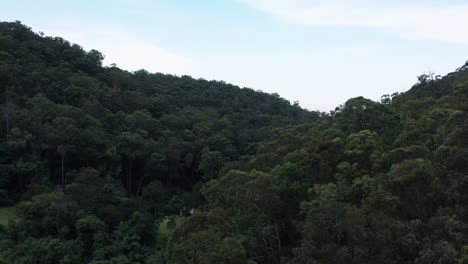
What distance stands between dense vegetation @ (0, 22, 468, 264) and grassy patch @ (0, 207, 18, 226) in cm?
53

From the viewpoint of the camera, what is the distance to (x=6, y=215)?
23.7 meters

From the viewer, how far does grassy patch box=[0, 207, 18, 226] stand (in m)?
22.7

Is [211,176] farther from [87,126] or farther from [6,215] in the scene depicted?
[6,215]

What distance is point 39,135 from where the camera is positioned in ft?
89.6

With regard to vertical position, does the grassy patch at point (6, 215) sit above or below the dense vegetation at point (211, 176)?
below

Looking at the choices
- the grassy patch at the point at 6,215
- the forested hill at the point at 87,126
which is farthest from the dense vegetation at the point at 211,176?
the grassy patch at the point at 6,215

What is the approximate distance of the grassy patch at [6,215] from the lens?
2268 cm

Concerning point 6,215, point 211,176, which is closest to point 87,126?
point 6,215

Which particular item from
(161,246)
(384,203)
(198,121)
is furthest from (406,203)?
(198,121)

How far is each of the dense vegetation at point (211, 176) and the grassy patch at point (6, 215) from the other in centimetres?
53

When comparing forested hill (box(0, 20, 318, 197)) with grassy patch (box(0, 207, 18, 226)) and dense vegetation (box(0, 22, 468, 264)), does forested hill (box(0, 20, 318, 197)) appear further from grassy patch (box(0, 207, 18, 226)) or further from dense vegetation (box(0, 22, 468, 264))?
grassy patch (box(0, 207, 18, 226))

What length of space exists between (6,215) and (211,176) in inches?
555

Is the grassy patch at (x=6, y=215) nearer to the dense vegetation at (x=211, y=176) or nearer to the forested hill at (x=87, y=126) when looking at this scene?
the dense vegetation at (x=211, y=176)

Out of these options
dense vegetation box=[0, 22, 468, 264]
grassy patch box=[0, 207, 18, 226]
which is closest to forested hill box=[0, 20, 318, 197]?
dense vegetation box=[0, 22, 468, 264]
